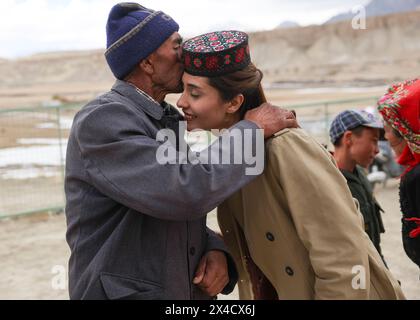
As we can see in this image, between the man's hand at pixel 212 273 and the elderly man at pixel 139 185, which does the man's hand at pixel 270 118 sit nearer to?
the elderly man at pixel 139 185

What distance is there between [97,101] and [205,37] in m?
0.51

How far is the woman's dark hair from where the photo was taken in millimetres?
2066

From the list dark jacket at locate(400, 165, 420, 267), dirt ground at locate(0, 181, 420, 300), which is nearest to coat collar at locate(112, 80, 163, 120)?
dark jacket at locate(400, 165, 420, 267)

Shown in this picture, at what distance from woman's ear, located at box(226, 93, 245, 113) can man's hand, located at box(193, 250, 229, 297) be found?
2.02 feet

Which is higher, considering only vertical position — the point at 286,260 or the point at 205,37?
the point at 205,37

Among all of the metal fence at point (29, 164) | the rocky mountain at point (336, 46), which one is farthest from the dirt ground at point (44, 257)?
the rocky mountain at point (336, 46)

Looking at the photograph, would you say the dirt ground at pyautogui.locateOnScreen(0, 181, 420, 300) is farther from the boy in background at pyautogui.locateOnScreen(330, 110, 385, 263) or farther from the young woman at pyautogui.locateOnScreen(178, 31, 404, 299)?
the young woman at pyautogui.locateOnScreen(178, 31, 404, 299)

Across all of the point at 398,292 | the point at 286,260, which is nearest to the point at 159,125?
the point at 286,260

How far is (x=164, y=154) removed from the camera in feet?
6.01

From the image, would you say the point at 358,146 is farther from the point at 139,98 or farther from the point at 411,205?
the point at 139,98

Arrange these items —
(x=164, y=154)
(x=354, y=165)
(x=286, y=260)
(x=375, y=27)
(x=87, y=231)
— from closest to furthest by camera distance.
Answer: (x=164, y=154) → (x=87, y=231) → (x=286, y=260) → (x=354, y=165) → (x=375, y=27)

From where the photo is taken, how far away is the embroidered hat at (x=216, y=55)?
2.01 meters

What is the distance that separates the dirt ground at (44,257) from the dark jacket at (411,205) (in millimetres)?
2212

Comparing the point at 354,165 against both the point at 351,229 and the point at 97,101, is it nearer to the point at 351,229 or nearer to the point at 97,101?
the point at 351,229
